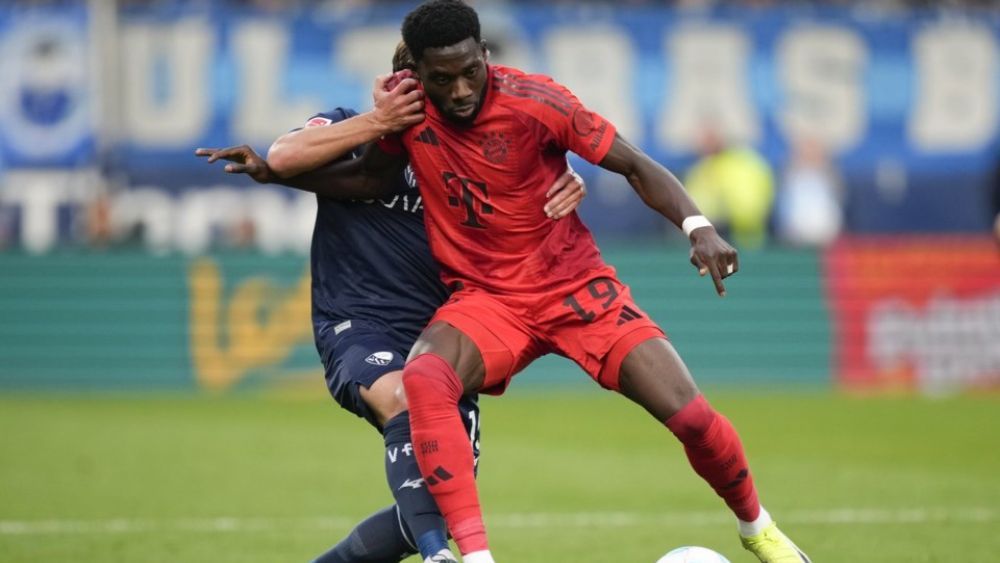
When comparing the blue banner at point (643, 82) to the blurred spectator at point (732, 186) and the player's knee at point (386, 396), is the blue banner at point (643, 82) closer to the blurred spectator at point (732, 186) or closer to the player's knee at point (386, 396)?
the blurred spectator at point (732, 186)

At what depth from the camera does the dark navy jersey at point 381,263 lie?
6.62m

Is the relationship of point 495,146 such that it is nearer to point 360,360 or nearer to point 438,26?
point 438,26

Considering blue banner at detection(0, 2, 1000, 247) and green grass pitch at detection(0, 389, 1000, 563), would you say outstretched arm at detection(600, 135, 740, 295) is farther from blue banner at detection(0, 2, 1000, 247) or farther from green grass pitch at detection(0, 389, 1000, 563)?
blue banner at detection(0, 2, 1000, 247)

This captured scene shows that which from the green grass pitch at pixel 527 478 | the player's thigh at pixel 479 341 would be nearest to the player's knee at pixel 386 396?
the player's thigh at pixel 479 341

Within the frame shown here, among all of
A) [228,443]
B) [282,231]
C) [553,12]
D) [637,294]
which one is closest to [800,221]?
[637,294]

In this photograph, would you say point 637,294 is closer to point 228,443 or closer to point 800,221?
point 800,221

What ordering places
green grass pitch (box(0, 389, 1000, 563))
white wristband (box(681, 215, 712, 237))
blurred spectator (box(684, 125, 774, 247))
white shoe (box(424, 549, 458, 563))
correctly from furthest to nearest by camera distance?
1. blurred spectator (box(684, 125, 774, 247))
2. green grass pitch (box(0, 389, 1000, 563))
3. white wristband (box(681, 215, 712, 237))
4. white shoe (box(424, 549, 458, 563))

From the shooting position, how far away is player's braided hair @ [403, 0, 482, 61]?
5832mm

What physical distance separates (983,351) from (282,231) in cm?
763

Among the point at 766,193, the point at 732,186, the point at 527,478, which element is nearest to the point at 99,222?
the point at 732,186

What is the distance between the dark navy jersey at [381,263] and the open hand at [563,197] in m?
0.72

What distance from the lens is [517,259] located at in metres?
6.21

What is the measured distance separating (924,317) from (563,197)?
1121 cm

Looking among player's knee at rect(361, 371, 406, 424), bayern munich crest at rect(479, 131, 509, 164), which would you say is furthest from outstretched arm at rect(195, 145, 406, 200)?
player's knee at rect(361, 371, 406, 424)
